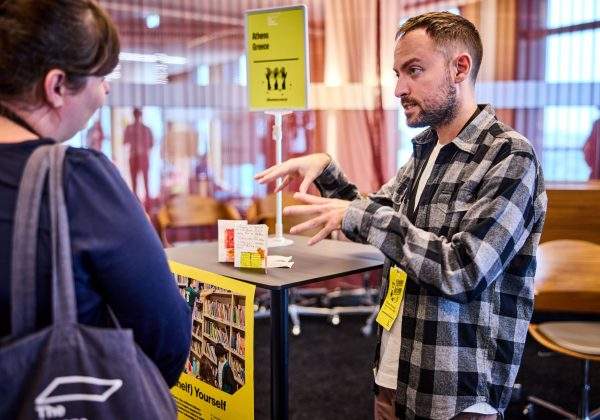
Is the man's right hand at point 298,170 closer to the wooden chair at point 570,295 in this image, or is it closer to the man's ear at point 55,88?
the man's ear at point 55,88

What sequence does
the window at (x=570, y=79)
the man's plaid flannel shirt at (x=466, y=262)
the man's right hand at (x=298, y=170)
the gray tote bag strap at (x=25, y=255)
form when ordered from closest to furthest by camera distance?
1. the gray tote bag strap at (x=25, y=255)
2. the man's plaid flannel shirt at (x=466, y=262)
3. the man's right hand at (x=298, y=170)
4. the window at (x=570, y=79)

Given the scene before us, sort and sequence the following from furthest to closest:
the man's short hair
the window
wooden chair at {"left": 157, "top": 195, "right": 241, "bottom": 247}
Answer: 1. the window
2. wooden chair at {"left": 157, "top": 195, "right": 241, "bottom": 247}
3. the man's short hair

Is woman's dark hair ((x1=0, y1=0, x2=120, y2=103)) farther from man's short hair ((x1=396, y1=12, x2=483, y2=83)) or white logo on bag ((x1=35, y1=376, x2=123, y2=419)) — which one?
man's short hair ((x1=396, y1=12, x2=483, y2=83))

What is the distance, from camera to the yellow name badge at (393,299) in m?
1.50

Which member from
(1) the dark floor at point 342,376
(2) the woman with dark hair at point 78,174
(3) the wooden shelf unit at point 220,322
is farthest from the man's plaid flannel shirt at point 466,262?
(1) the dark floor at point 342,376

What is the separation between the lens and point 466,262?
1.27m

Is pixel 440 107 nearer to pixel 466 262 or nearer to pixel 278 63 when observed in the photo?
pixel 466 262

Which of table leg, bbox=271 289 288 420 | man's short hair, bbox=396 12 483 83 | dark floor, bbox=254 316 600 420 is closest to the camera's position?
man's short hair, bbox=396 12 483 83

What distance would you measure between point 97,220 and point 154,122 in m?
3.87

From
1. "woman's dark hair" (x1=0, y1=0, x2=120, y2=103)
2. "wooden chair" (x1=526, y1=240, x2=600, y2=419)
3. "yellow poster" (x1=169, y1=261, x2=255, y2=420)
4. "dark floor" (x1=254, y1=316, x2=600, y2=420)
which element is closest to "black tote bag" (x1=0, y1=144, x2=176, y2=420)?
"woman's dark hair" (x1=0, y1=0, x2=120, y2=103)

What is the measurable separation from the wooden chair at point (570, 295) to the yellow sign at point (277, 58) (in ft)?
4.50

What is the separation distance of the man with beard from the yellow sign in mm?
617

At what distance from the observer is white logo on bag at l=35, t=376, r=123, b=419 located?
0.84m

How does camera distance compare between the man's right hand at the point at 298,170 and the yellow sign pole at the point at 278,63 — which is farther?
the yellow sign pole at the point at 278,63
